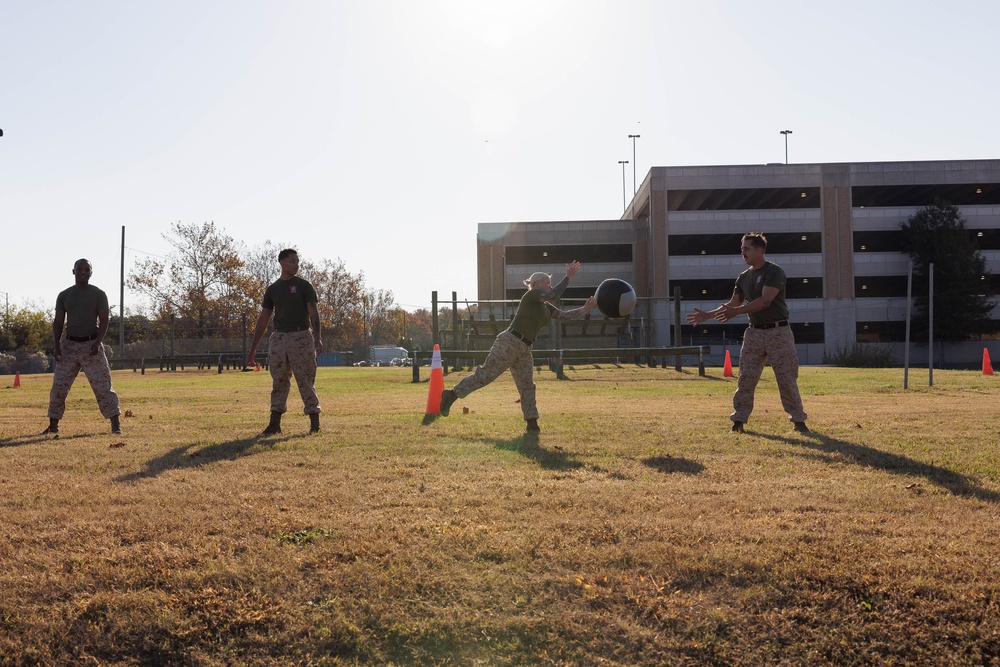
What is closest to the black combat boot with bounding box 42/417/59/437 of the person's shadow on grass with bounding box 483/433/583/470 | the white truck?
the person's shadow on grass with bounding box 483/433/583/470

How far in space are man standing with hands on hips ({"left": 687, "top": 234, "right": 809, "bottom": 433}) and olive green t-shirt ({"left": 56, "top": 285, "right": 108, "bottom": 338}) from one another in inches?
250

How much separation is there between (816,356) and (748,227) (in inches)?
362

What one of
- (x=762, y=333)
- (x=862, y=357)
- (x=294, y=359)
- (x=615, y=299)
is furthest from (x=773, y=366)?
(x=862, y=357)

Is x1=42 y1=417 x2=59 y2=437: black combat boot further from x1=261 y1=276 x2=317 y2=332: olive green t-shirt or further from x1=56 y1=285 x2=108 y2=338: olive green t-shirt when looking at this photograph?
x1=261 y1=276 x2=317 y2=332: olive green t-shirt

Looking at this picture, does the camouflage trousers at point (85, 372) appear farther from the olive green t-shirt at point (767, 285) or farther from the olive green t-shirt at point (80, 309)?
the olive green t-shirt at point (767, 285)

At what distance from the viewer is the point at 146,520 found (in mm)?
4129

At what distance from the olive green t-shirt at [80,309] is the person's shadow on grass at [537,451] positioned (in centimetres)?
446

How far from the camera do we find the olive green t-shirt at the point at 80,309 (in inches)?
330

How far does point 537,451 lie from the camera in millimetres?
6648

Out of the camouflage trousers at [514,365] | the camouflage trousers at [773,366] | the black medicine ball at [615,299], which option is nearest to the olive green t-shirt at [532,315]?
the camouflage trousers at [514,365]

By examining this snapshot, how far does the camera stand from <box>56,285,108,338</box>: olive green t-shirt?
839cm

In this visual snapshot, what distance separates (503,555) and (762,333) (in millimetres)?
5302

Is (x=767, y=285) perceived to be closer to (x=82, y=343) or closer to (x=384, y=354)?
(x=82, y=343)

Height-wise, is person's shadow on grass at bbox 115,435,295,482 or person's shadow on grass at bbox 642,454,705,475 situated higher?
person's shadow on grass at bbox 115,435,295,482
